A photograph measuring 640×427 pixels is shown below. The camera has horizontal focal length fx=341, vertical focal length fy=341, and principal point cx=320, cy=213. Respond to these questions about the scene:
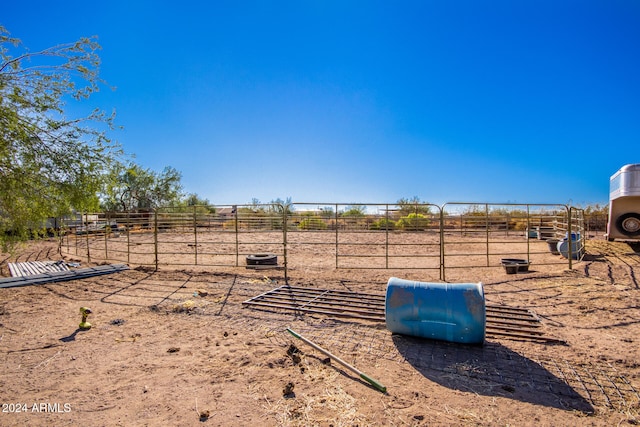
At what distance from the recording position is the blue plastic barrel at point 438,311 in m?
3.71

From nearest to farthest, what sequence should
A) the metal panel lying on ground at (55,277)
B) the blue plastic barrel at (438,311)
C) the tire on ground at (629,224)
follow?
the blue plastic barrel at (438,311) < the metal panel lying on ground at (55,277) < the tire on ground at (629,224)

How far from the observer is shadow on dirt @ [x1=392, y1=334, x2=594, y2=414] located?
2.83 m

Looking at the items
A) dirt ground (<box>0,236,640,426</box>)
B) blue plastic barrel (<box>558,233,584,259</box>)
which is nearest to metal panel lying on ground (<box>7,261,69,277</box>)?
dirt ground (<box>0,236,640,426</box>)

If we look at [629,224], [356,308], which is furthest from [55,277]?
[629,224]

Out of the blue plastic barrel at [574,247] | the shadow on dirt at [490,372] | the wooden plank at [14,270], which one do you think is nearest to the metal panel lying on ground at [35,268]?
the wooden plank at [14,270]

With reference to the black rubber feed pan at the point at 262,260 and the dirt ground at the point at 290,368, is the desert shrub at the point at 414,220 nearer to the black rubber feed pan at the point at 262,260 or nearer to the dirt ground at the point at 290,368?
the dirt ground at the point at 290,368

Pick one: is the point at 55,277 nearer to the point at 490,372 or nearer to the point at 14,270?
the point at 14,270

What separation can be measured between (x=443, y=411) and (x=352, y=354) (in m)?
1.19

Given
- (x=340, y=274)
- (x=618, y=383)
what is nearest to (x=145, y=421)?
(x=618, y=383)

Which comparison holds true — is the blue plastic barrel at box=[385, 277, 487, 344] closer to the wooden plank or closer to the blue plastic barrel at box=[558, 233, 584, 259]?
the blue plastic barrel at box=[558, 233, 584, 259]

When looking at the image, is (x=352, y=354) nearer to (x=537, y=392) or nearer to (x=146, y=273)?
(x=537, y=392)

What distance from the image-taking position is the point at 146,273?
28.4ft

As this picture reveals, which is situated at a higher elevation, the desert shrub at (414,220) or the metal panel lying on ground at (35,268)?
the desert shrub at (414,220)

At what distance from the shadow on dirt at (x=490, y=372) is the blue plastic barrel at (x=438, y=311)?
0.48ft
